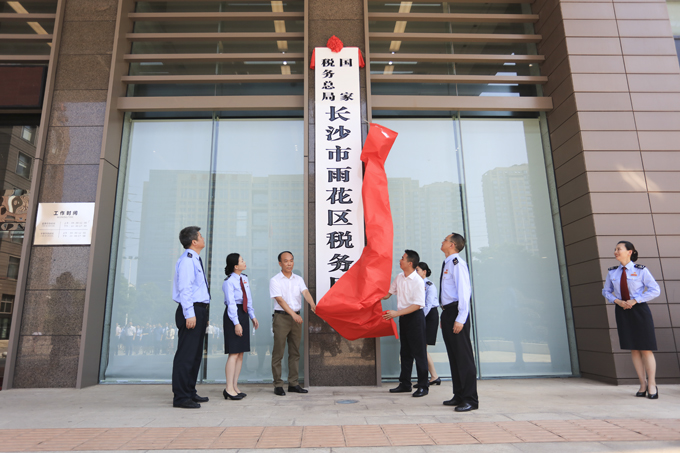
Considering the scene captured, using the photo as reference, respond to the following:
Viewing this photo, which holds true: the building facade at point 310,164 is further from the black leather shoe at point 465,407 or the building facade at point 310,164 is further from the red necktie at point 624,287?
the black leather shoe at point 465,407

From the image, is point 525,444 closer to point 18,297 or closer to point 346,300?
point 346,300

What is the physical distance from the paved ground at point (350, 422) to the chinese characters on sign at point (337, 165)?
1544 mm

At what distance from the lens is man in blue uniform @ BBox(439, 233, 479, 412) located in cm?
362

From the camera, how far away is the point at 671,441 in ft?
8.42

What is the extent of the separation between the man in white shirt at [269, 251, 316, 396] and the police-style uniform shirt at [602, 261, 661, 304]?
324 centimetres

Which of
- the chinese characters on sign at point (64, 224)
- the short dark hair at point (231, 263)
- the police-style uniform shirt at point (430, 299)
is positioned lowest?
the police-style uniform shirt at point (430, 299)

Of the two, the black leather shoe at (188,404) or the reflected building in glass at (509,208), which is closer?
the black leather shoe at (188,404)

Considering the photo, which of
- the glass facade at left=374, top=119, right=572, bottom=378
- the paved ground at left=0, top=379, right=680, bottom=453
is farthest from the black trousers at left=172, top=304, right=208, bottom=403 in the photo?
the glass facade at left=374, top=119, right=572, bottom=378

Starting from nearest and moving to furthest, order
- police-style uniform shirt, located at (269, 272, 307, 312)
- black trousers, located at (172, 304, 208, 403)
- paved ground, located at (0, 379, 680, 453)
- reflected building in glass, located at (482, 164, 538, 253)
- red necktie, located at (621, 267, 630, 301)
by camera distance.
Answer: paved ground, located at (0, 379, 680, 453) < black trousers, located at (172, 304, 208, 403) < red necktie, located at (621, 267, 630, 301) < police-style uniform shirt, located at (269, 272, 307, 312) < reflected building in glass, located at (482, 164, 538, 253)

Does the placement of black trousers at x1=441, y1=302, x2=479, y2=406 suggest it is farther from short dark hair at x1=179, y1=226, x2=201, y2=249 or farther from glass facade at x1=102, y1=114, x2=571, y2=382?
short dark hair at x1=179, y1=226, x2=201, y2=249

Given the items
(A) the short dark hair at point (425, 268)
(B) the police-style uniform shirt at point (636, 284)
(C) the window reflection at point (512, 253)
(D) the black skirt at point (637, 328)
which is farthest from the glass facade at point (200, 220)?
(D) the black skirt at point (637, 328)

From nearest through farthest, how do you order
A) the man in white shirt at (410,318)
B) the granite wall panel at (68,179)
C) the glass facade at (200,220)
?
the man in white shirt at (410,318), the granite wall panel at (68,179), the glass facade at (200,220)

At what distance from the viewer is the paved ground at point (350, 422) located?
8.57ft

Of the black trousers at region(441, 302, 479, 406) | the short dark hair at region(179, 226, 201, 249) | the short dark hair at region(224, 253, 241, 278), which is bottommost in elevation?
the black trousers at region(441, 302, 479, 406)
